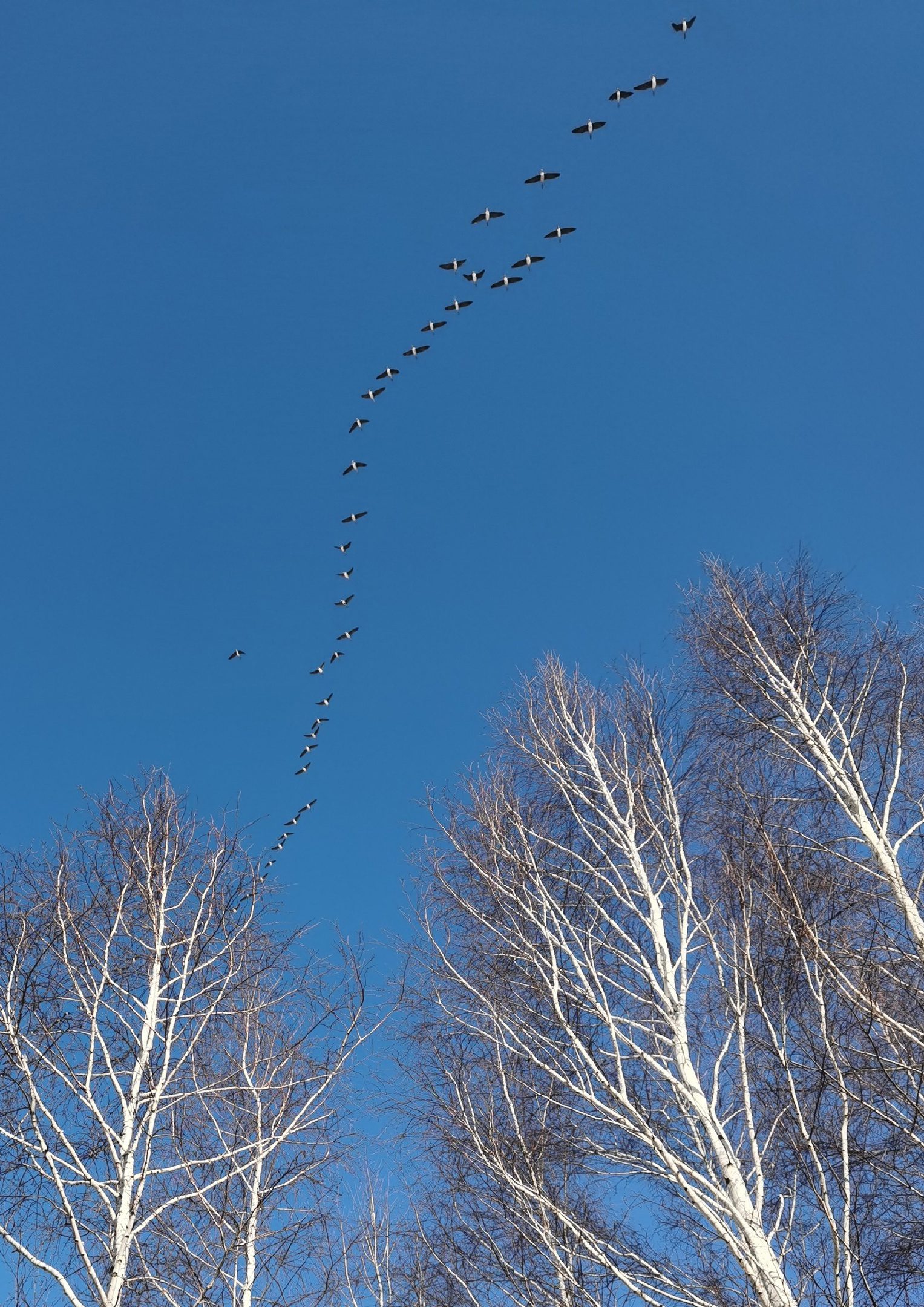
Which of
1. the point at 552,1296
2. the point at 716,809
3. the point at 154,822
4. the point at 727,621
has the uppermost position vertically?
the point at 727,621

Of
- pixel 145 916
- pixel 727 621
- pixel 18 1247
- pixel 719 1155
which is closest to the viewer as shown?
pixel 18 1247

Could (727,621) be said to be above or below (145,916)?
above

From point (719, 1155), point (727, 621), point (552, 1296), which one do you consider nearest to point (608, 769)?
point (727, 621)

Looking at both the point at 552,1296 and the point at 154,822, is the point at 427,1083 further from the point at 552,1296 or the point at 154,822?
the point at 154,822

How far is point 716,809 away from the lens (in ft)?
32.3

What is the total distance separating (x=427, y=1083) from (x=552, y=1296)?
184cm

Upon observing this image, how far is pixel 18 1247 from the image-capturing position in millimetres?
5895

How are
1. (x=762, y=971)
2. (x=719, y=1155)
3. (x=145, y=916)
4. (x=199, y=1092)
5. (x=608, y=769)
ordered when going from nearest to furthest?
(x=719, y=1155), (x=199, y=1092), (x=762, y=971), (x=145, y=916), (x=608, y=769)

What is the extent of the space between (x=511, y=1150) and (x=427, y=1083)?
102 centimetres

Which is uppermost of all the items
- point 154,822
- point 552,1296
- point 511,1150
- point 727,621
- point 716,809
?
point 727,621

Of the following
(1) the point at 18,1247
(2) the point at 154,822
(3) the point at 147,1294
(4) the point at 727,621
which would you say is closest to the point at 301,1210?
(3) the point at 147,1294

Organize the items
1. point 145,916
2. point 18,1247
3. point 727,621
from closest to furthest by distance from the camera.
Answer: point 18,1247
point 145,916
point 727,621

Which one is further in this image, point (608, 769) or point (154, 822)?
point (608, 769)

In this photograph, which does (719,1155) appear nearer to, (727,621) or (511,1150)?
(511,1150)
